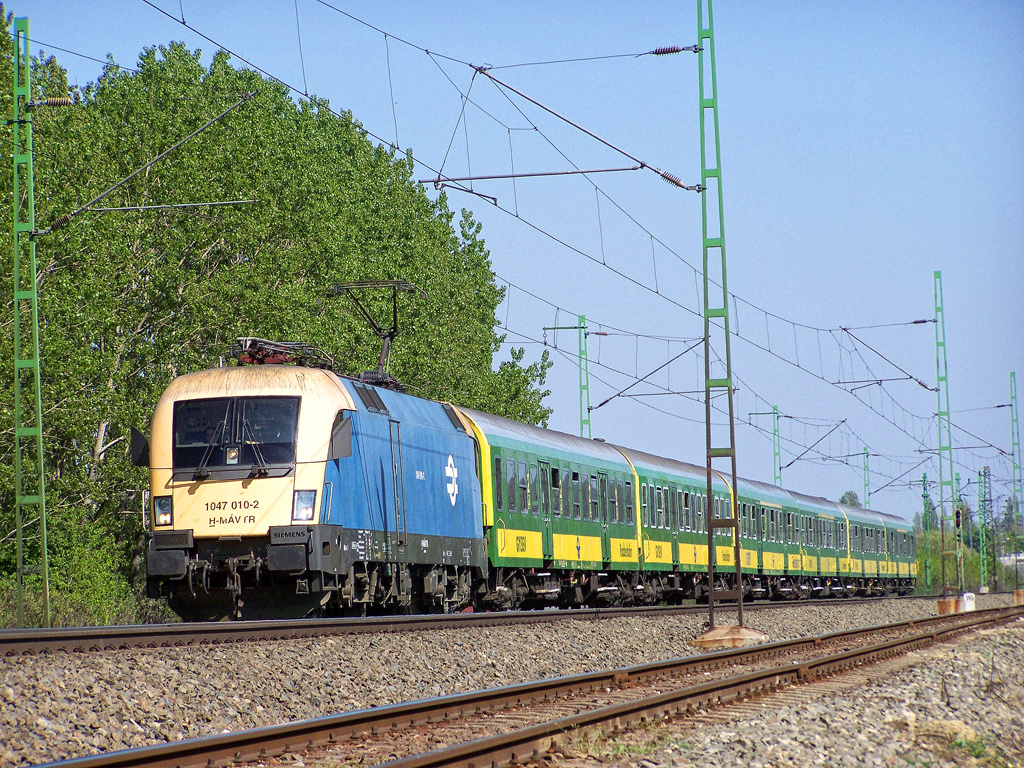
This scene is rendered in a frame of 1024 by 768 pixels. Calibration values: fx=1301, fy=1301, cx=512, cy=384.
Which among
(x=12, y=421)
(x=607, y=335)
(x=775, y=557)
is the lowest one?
(x=775, y=557)

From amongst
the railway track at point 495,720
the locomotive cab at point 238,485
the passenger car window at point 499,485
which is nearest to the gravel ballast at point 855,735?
the railway track at point 495,720

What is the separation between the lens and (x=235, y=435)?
1650cm

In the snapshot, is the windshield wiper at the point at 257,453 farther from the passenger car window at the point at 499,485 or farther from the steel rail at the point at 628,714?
the passenger car window at the point at 499,485

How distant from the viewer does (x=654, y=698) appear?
11195 mm

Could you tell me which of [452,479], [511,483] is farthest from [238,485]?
[511,483]

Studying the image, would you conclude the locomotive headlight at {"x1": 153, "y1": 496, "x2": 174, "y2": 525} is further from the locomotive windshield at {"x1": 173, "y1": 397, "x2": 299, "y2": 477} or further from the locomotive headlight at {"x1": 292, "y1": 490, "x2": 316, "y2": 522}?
the locomotive headlight at {"x1": 292, "y1": 490, "x2": 316, "y2": 522}

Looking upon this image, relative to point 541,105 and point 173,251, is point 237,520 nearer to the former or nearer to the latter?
point 541,105

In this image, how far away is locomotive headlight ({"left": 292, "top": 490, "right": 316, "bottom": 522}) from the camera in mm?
16062

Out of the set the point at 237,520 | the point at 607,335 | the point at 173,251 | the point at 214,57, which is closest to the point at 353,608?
the point at 237,520

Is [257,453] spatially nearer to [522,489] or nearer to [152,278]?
[522,489]

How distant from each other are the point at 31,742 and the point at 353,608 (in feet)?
33.4

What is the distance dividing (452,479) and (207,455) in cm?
529

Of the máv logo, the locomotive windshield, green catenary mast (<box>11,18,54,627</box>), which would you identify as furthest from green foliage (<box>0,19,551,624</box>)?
the locomotive windshield

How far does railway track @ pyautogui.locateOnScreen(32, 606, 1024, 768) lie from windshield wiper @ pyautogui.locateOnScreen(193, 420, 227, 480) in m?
5.98
